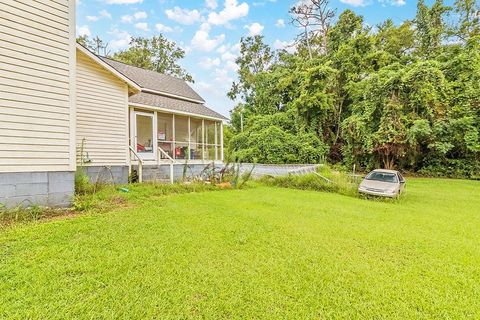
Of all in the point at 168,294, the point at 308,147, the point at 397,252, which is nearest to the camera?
the point at 168,294

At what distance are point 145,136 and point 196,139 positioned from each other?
3119 millimetres

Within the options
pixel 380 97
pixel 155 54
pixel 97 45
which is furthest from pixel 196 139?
pixel 97 45

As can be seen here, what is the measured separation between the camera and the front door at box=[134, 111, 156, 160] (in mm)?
11859

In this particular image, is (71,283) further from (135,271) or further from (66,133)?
(66,133)

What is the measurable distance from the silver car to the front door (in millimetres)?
9365

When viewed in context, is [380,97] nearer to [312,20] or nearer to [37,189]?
[312,20]

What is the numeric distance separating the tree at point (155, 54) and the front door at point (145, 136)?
1662 cm

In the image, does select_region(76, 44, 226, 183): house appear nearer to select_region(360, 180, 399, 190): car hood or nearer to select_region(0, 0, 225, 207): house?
select_region(0, 0, 225, 207): house

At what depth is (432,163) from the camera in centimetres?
1714

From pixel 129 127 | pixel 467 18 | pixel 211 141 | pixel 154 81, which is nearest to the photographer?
pixel 129 127

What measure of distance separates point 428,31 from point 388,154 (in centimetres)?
1114

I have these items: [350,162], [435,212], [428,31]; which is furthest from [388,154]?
[428,31]

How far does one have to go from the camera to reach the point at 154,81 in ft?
51.7

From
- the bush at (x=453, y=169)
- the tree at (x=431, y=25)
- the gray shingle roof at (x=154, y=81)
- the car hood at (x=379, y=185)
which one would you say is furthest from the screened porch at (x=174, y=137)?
the tree at (x=431, y=25)
